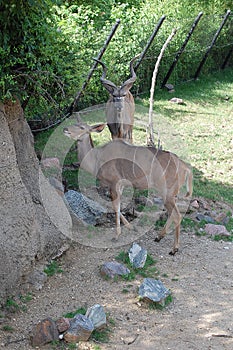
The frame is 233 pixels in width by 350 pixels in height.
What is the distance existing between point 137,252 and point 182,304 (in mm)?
921

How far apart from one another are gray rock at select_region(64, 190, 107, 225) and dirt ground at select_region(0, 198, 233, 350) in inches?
9.6

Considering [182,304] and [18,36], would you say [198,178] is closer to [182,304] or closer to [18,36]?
[182,304]

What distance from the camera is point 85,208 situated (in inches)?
275

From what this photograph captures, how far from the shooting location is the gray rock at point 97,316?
483 centimetres

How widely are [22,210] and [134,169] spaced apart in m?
1.69

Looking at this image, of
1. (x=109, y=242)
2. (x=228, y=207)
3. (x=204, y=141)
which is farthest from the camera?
(x=204, y=141)

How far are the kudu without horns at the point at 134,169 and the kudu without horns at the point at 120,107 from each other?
1.31 m

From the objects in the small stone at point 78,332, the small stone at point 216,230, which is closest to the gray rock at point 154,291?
the small stone at point 78,332

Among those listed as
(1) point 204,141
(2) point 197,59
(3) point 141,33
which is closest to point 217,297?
(1) point 204,141

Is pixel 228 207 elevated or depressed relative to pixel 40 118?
depressed

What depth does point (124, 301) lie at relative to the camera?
213 inches

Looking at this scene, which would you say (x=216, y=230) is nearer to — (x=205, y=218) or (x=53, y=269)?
(x=205, y=218)

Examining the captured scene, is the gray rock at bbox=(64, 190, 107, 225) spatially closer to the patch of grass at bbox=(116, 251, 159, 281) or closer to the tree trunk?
the tree trunk

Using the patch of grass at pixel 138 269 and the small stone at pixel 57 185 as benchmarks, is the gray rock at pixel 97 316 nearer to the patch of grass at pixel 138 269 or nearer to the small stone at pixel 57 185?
the patch of grass at pixel 138 269
